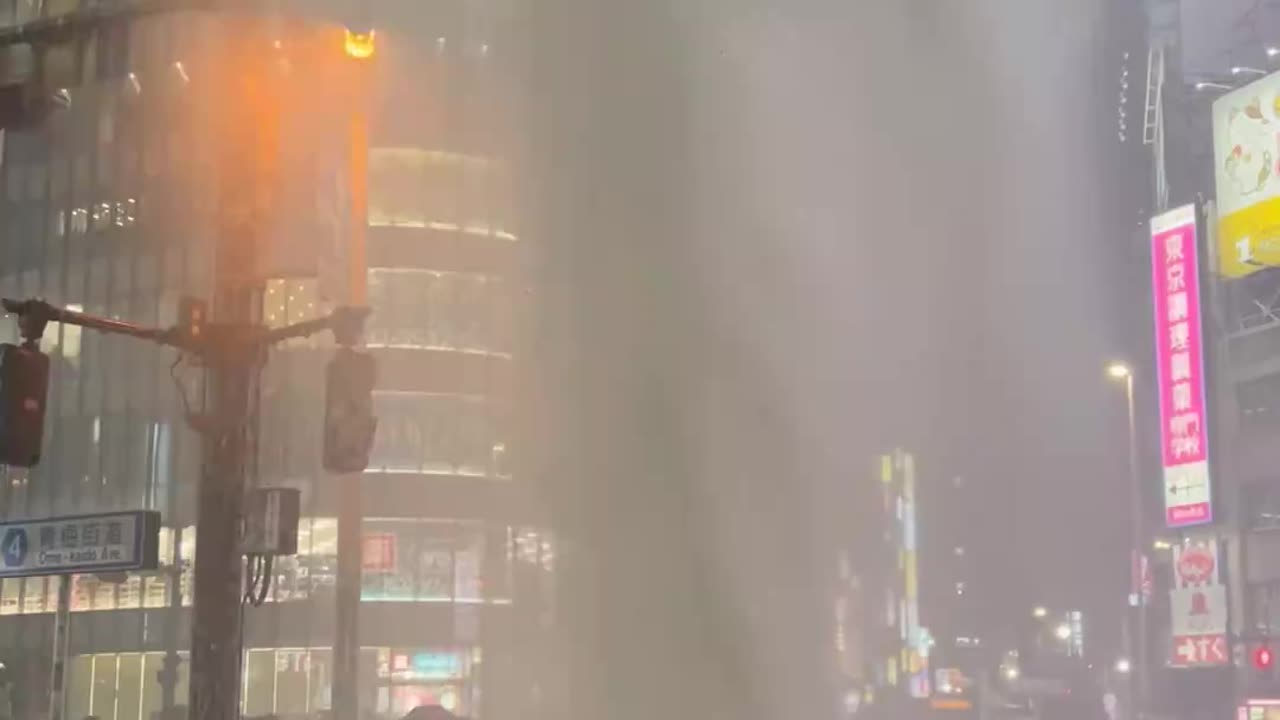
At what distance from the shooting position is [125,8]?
3.61 m

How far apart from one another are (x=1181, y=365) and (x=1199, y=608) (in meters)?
3.25

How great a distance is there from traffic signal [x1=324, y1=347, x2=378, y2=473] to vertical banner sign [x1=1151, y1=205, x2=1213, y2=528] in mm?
13413

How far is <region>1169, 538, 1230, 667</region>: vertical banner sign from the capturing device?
15609 millimetres

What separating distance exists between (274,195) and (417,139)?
26.8 ft

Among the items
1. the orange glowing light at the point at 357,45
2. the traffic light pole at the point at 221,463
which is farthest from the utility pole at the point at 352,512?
the traffic light pole at the point at 221,463

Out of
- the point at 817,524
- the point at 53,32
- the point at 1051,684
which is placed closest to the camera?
the point at 53,32

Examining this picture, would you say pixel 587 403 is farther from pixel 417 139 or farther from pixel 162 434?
pixel 162 434

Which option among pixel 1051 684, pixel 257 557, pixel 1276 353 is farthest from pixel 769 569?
pixel 1051 684

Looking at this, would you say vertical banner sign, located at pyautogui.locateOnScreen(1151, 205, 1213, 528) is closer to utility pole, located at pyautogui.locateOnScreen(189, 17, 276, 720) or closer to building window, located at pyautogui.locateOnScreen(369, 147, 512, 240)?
building window, located at pyautogui.locateOnScreen(369, 147, 512, 240)

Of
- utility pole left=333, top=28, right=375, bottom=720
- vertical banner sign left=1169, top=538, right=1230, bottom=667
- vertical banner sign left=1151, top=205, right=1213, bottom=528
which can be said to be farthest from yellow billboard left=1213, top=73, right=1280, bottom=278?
utility pole left=333, top=28, right=375, bottom=720

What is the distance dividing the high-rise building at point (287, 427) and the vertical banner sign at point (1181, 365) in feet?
26.9

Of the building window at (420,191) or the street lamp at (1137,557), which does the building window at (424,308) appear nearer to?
the building window at (420,191)

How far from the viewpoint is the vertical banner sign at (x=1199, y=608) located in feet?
51.2

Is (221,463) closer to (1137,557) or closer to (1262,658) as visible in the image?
(1262,658)
